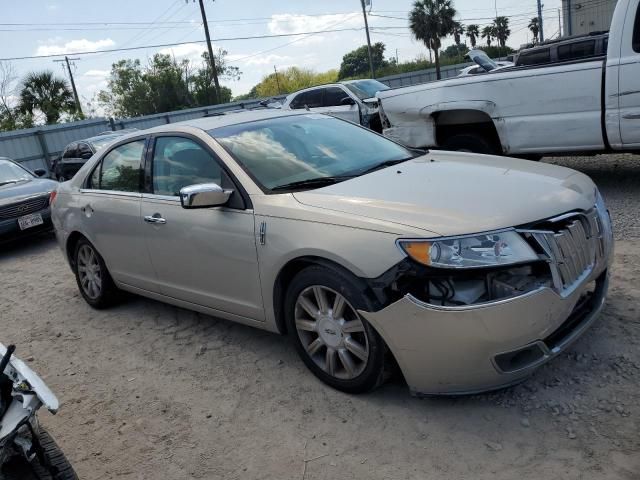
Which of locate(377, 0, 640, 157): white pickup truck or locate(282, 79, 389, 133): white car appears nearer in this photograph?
locate(377, 0, 640, 157): white pickup truck

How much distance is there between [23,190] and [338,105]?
6357mm

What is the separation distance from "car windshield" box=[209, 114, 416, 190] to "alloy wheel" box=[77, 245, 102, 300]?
6.36 ft

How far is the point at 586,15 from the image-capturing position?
101 ft

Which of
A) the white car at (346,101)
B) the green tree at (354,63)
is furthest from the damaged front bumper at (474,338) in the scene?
the green tree at (354,63)

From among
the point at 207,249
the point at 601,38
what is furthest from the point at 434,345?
the point at 601,38

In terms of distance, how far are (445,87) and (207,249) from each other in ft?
14.7

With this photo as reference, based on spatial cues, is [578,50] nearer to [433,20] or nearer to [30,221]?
[30,221]

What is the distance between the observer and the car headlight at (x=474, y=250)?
2.70 metres

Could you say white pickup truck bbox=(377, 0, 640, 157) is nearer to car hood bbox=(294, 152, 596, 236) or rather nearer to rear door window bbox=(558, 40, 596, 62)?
rear door window bbox=(558, 40, 596, 62)

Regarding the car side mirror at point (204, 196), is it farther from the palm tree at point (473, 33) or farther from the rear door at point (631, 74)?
the palm tree at point (473, 33)

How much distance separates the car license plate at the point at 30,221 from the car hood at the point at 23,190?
30 cm

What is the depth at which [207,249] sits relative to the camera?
3.74m

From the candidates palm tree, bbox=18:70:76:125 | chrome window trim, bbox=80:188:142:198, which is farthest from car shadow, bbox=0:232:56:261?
palm tree, bbox=18:70:76:125

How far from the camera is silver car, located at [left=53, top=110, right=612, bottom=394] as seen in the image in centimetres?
272
